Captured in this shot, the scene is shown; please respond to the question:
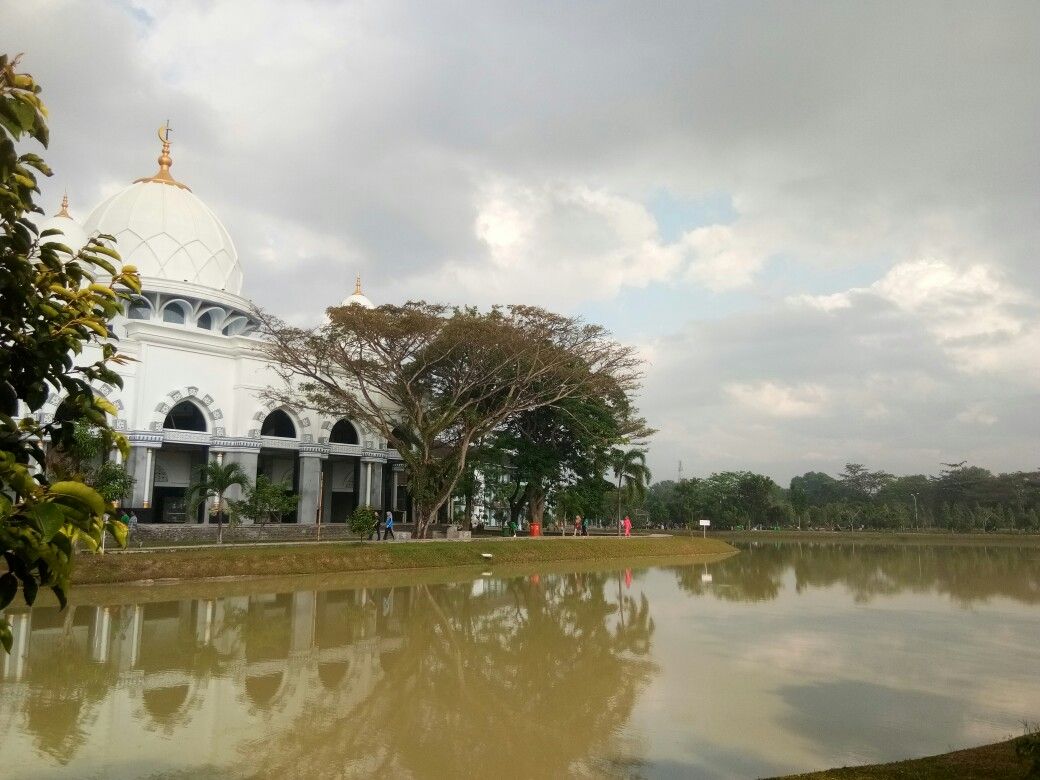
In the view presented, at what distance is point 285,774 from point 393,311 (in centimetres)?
2301

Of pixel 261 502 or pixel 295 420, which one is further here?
pixel 295 420

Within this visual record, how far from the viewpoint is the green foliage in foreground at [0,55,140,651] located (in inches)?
98.6

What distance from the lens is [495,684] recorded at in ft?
30.3

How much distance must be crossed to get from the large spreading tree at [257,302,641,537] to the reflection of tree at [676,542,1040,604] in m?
9.28

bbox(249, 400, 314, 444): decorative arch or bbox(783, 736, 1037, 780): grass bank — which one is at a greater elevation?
bbox(249, 400, 314, 444): decorative arch

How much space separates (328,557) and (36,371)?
20.3 metres

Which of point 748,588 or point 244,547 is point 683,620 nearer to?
point 748,588

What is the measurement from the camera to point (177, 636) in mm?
11922

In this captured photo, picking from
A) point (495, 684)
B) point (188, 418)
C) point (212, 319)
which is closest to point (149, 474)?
point (188, 418)

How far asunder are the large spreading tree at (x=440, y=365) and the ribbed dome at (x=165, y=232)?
7.28m

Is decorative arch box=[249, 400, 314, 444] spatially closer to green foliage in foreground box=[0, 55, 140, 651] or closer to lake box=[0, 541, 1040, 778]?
lake box=[0, 541, 1040, 778]

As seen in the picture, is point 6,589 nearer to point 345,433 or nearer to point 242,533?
point 242,533

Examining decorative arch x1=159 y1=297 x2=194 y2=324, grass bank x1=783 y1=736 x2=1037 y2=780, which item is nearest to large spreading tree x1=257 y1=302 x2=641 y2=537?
decorative arch x1=159 y1=297 x2=194 y2=324

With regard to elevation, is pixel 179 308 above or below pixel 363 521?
above
